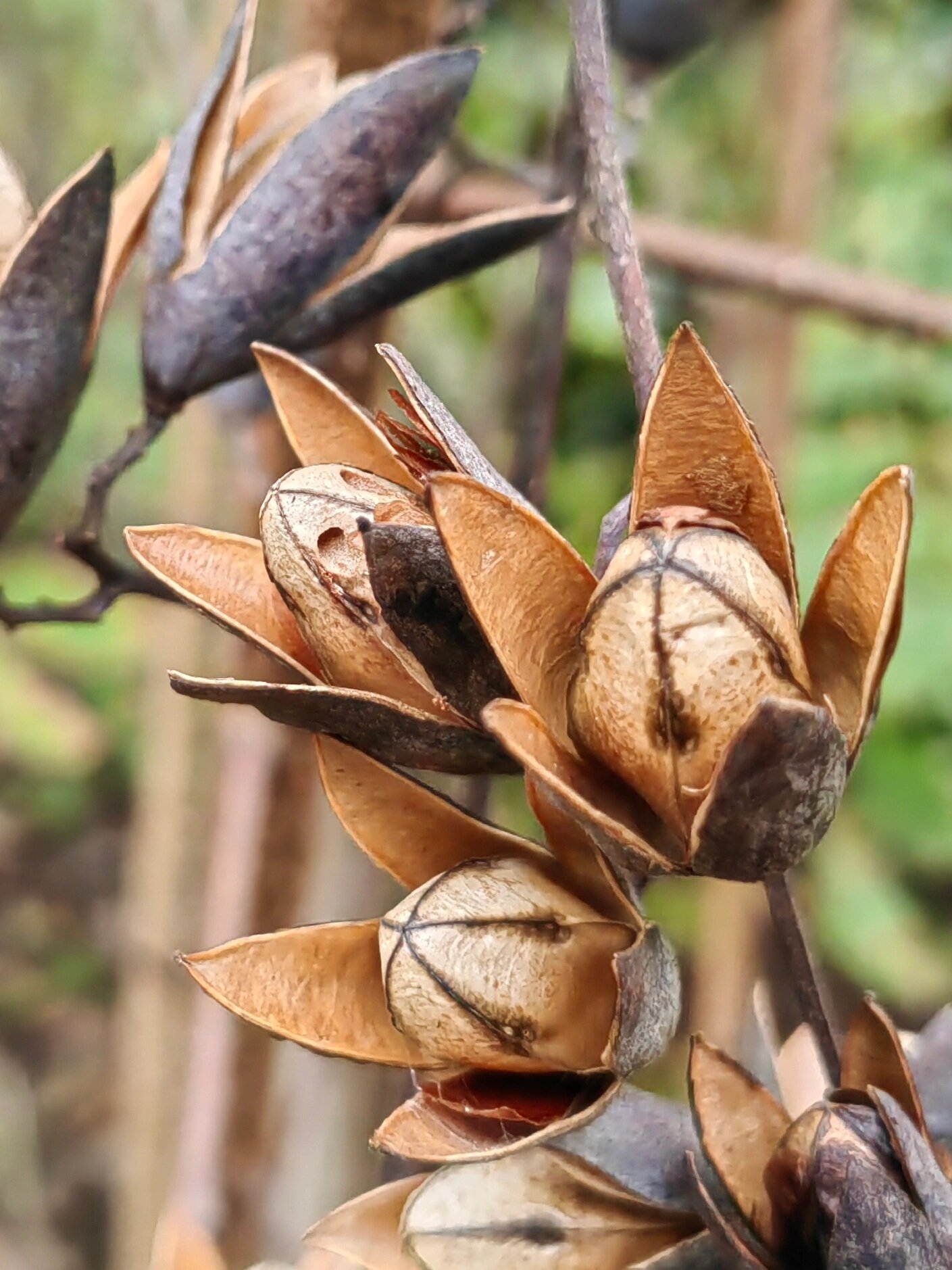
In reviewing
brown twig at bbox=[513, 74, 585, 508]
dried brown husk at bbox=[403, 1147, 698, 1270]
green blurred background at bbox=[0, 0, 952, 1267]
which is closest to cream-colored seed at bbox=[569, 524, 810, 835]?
dried brown husk at bbox=[403, 1147, 698, 1270]

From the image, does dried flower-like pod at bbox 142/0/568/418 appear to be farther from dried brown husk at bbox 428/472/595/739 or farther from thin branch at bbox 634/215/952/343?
thin branch at bbox 634/215/952/343

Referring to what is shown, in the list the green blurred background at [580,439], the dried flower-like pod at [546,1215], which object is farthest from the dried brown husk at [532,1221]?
the green blurred background at [580,439]

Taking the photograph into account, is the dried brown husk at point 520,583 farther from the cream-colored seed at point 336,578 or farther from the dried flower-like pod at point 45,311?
the dried flower-like pod at point 45,311

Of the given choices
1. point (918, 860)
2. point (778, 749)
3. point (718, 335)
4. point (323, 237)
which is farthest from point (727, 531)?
point (918, 860)

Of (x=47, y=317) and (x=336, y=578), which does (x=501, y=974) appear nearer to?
(x=336, y=578)

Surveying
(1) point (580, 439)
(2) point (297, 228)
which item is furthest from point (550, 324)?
(1) point (580, 439)

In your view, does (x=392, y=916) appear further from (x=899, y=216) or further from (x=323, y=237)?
(x=899, y=216)

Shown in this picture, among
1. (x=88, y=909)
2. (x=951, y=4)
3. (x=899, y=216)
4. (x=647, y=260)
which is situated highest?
(x=951, y=4)
